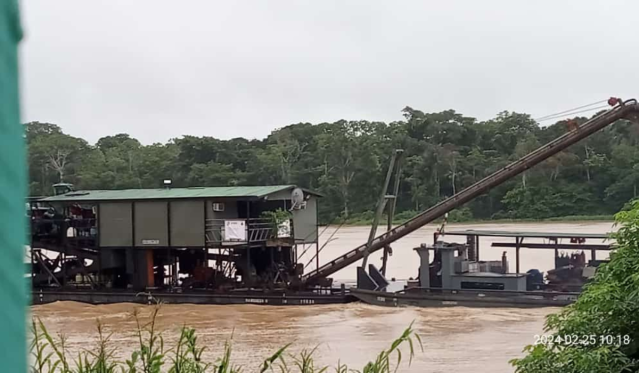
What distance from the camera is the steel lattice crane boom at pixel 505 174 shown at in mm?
13562

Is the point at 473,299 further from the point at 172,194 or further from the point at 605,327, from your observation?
the point at 605,327

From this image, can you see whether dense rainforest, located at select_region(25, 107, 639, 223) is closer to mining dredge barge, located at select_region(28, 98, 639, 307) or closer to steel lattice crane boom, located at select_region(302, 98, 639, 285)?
mining dredge barge, located at select_region(28, 98, 639, 307)

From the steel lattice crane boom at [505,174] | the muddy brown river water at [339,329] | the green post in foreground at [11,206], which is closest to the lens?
the green post in foreground at [11,206]

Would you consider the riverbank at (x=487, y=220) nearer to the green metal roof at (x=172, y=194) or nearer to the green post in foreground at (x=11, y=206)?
the green metal roof at (x=172, y=194)

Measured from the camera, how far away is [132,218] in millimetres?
14023

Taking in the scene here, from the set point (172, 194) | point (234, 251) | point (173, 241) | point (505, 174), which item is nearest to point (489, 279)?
point (505, 174)

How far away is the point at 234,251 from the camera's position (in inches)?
561

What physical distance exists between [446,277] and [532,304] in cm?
141

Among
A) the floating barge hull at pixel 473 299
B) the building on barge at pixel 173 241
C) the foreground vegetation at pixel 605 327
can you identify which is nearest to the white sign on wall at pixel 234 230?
the building on barge at pixel 173 241

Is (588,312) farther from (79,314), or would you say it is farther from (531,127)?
(531,127)

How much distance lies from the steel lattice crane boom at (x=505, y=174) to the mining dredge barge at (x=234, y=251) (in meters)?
0.02

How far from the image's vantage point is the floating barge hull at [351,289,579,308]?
11.7 meters

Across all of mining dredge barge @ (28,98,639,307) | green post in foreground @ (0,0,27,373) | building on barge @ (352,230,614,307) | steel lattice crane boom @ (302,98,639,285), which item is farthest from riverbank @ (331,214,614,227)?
green post in foreground @ (0,0,27,373)

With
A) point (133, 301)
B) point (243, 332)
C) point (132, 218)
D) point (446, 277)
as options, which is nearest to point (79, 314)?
point (133, 301)
